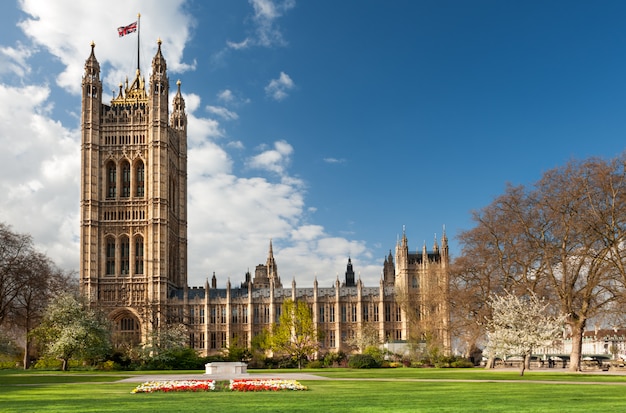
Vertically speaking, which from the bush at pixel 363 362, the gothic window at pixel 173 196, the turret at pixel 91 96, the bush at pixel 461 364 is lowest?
the bush at pixel 461 364

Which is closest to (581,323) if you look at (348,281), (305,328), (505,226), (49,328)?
(505,226)

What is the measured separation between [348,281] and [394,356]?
6865 cm

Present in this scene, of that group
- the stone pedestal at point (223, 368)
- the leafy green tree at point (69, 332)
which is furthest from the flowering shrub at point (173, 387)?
the leafy green tree at point (69, 332)

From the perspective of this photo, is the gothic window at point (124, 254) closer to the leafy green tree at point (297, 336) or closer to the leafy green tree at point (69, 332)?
the leafy green tree at point (297, 336)

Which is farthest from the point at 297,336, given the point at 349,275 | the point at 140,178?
the point at 349,275

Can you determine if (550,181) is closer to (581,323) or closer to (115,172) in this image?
(581,323)

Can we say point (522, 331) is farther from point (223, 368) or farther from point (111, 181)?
point (111, 181)

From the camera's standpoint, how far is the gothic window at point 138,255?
106m

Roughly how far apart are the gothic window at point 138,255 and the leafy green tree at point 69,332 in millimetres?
42290

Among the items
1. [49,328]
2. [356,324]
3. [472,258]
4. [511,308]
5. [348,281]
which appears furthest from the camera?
[348,281]

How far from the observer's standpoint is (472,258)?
2242 inches

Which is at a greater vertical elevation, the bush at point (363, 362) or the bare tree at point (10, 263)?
the bare tree at point (10, 263)

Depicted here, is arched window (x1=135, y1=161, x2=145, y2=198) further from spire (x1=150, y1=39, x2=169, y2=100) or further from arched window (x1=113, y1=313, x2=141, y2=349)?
arched window (x1=113, y1=313, x2=141, y2=349)

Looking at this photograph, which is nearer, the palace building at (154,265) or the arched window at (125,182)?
the palace building at (154,265)
